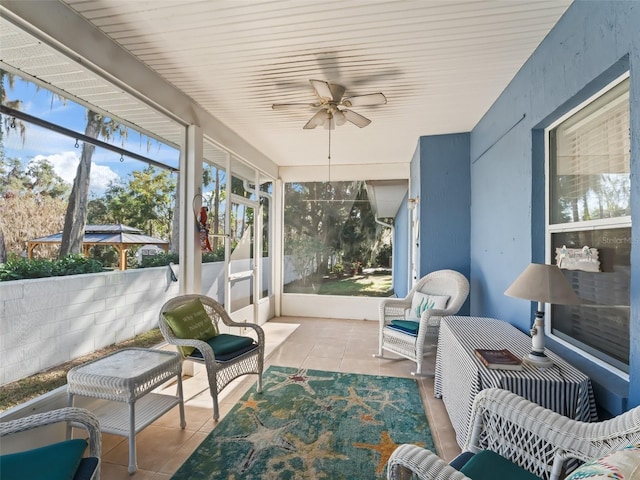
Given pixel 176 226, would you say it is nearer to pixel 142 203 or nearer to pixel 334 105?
pixel 142 203

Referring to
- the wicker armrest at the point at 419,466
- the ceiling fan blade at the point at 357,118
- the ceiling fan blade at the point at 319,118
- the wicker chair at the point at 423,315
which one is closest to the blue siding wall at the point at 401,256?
the wicker chair at the point at 423,315

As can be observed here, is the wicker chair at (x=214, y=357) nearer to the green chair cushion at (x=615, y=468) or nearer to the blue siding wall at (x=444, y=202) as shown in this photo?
the green chair cushion at (x=615, y=468)

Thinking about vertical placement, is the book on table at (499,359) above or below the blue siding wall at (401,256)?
below

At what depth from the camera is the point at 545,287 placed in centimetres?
162

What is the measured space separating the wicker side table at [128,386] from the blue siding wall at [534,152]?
2.39 meters

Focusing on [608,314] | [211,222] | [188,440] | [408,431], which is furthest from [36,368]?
[608,314]

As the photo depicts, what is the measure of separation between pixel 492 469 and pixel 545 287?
93 centimetres

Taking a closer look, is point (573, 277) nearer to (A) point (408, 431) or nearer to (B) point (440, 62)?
(A) point (408, 431)

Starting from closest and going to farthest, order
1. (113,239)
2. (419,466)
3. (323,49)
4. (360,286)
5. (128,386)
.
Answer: (419,466), (128,386), (323,49), (113,239), (360,286)

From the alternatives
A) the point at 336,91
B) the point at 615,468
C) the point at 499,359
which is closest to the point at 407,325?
the point at 499,359

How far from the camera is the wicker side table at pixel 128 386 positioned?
1.75m

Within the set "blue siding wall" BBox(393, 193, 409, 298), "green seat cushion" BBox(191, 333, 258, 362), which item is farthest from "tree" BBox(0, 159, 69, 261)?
"blue siding wall" BBox(393, 193, 409, 298)

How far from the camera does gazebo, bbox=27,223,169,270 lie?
192cm

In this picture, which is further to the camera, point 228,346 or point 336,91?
point 336,91
